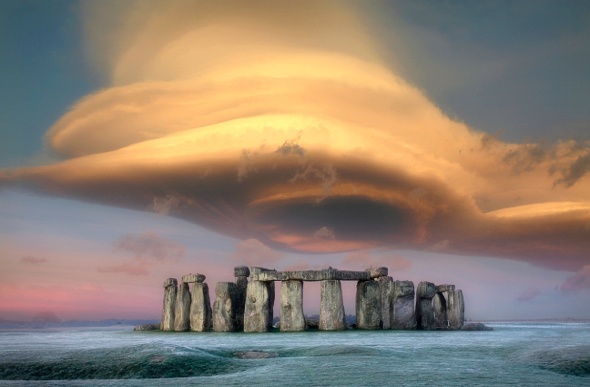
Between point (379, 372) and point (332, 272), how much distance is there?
50.9ft

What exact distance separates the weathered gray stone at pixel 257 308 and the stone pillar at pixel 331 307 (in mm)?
2251

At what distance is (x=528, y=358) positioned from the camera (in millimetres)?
15609

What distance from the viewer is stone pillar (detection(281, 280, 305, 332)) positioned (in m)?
28.8

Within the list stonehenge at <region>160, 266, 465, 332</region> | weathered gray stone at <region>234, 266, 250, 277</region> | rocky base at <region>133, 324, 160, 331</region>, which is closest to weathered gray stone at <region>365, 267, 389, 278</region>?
stonehenge at <region>160, 266, 465, 332</region>

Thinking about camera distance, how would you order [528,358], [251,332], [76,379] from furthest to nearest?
1. [251,332]
2. [528,358]
3. [76,379]

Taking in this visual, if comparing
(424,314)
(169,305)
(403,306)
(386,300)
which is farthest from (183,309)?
(424,314)

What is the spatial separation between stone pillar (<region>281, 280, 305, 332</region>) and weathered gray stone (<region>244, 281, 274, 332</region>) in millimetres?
708

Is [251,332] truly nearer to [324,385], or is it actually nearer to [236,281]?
[236,281]

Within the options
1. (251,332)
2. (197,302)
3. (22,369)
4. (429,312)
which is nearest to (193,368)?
(22,369)

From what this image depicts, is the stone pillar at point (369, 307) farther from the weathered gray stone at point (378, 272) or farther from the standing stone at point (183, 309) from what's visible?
the standing stone at point (183, 309)

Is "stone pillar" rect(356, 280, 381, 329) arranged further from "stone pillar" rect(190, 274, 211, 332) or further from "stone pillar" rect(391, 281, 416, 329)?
"stone pillar" rect(190, 274, 211, 332)

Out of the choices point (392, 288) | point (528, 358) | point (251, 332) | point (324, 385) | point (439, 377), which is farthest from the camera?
point (392, 288)

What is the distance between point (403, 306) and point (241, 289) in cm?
711

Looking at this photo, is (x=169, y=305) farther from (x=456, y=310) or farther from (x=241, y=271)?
(x=456, y=310)
